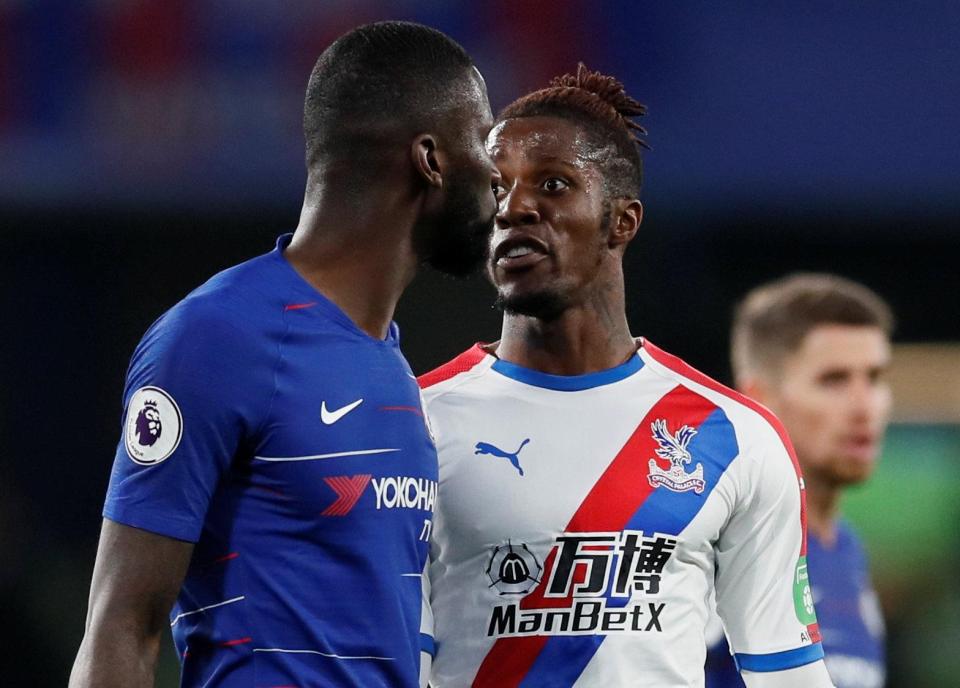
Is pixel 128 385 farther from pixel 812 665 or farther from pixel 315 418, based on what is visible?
pixel 812 665

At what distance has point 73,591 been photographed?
10.1 m

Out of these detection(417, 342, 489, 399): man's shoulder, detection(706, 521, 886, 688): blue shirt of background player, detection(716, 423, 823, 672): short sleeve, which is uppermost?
detection(417, 342, 489, 399): man's shoulder

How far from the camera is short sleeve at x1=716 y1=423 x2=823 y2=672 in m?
3.59

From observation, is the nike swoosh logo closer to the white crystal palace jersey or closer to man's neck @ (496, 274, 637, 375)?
the white crystal palace jersey

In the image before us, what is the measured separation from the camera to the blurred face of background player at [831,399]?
589cm

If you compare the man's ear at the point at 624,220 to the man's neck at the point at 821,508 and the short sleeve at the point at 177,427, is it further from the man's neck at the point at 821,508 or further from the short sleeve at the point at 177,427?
the man's neck at the point at 821,508

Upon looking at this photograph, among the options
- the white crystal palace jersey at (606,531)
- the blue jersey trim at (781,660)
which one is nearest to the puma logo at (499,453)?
the white crystal palace jersey at (606,531)

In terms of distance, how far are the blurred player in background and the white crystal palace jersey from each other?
2231 mm

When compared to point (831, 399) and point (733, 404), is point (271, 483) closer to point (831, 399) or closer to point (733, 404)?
point (733, 404)

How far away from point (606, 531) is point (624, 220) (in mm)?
742

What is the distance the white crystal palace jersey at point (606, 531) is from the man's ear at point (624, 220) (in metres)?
0.31

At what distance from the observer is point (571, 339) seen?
12.1 ft

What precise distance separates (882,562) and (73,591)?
492 cm

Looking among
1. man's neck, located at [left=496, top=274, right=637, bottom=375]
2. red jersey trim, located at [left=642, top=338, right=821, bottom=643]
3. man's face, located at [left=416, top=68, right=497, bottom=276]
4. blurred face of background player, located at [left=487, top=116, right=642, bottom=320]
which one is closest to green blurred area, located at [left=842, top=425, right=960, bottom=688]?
red jersey trim, located at [left=642, top=338, right=821, bottom=643]
